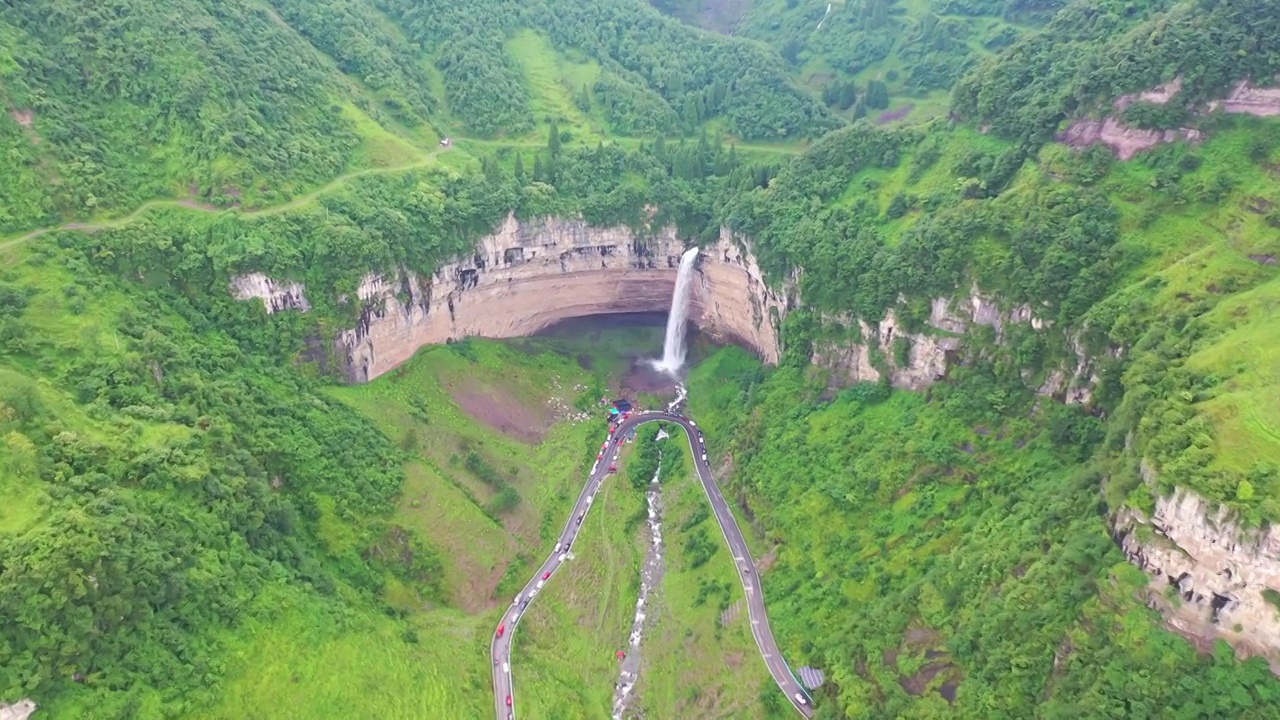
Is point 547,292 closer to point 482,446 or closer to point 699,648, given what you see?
point 482,446

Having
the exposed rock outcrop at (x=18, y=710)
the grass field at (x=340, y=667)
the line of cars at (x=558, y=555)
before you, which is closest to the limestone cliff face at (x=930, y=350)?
the line of cars at (x=558, y=555)

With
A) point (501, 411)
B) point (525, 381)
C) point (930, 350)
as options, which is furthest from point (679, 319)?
point (930, 350)

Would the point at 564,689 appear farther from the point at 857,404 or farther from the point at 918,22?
the point at 918,22

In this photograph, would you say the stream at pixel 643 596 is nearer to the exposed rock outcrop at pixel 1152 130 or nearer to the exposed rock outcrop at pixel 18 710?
the exposed rock outcrop at pixel 18 710

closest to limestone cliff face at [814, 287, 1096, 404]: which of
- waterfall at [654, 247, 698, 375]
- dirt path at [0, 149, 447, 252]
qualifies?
waterfall at [654, 247, 698, 375]

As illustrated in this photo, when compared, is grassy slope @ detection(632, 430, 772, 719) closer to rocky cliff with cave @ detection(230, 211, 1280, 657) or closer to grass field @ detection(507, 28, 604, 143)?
rocky cliff with cave @ detection(230, 211, 1280, 657)

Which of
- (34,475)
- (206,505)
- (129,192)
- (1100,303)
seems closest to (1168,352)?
(1100,303)
